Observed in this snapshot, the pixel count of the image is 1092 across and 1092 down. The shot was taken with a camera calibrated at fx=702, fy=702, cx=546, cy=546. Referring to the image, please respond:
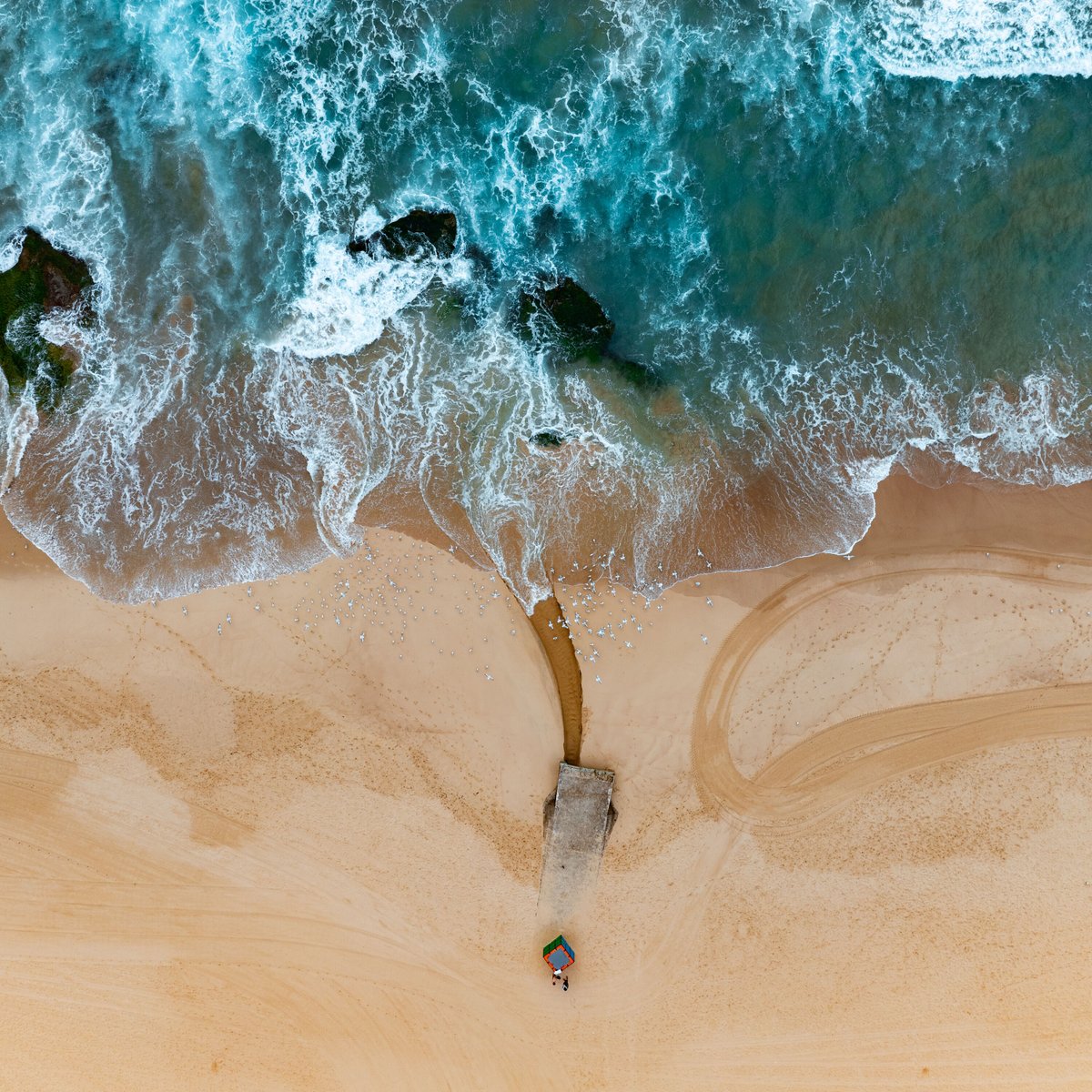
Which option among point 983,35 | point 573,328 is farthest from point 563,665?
point 983,35

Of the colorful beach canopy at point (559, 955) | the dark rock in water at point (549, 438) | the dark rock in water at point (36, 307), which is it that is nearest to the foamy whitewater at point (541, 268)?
the dark rock in water at point (549, 438)

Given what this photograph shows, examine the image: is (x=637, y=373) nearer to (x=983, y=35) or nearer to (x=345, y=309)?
(x=345, y=309)

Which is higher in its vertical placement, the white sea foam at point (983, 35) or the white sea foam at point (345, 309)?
the white sea foam at point (983, 35)

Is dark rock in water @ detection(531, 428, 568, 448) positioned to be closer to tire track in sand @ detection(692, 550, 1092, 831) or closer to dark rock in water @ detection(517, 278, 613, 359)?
dark rock in water @ detection(517, 278, 613, 359)

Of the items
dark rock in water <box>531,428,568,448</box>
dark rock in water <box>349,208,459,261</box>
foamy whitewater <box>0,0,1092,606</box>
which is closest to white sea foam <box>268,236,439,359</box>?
foamy whitewater <box>0,0,1092,606</box>

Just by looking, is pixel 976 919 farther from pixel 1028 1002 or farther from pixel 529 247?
pixel 529 247

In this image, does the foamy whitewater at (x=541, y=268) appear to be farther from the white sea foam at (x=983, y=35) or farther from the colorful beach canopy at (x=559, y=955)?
the colorful beach canopy at (x=559, y=955)

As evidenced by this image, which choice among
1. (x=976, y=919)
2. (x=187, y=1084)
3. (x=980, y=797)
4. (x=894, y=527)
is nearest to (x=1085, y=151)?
(x=894, y=527)
